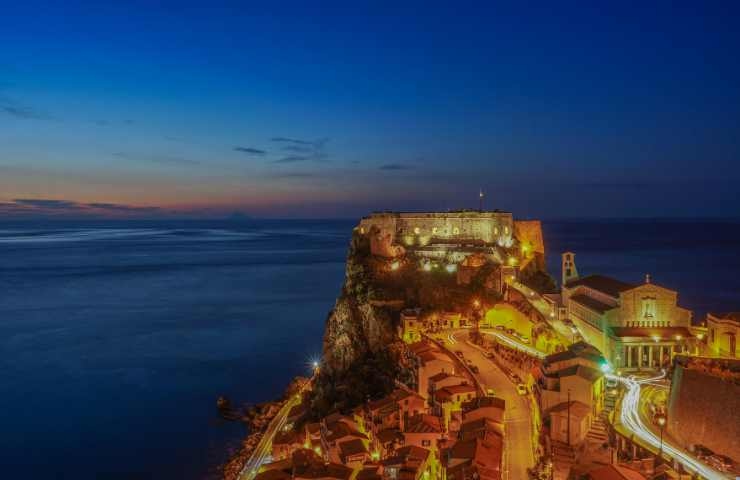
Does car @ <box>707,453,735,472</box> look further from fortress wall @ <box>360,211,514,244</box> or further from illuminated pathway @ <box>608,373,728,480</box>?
fortress wall @ <box>360,211,514,244</box>

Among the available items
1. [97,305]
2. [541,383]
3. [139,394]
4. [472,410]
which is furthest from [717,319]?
[97,305]

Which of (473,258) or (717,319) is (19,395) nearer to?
(473,258)

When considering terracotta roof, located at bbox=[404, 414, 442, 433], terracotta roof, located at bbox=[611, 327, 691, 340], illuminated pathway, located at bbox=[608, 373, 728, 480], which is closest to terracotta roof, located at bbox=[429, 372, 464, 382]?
terracotta roof, located at bbox=[404, 414, 442, 433]

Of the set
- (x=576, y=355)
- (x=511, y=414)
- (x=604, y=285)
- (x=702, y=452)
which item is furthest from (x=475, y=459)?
(x=604, y=285)

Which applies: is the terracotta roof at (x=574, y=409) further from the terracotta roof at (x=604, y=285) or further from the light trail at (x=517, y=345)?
the terracotta roof at (x=604, y=285)

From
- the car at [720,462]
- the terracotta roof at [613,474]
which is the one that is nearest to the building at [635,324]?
the car at [720,462]
